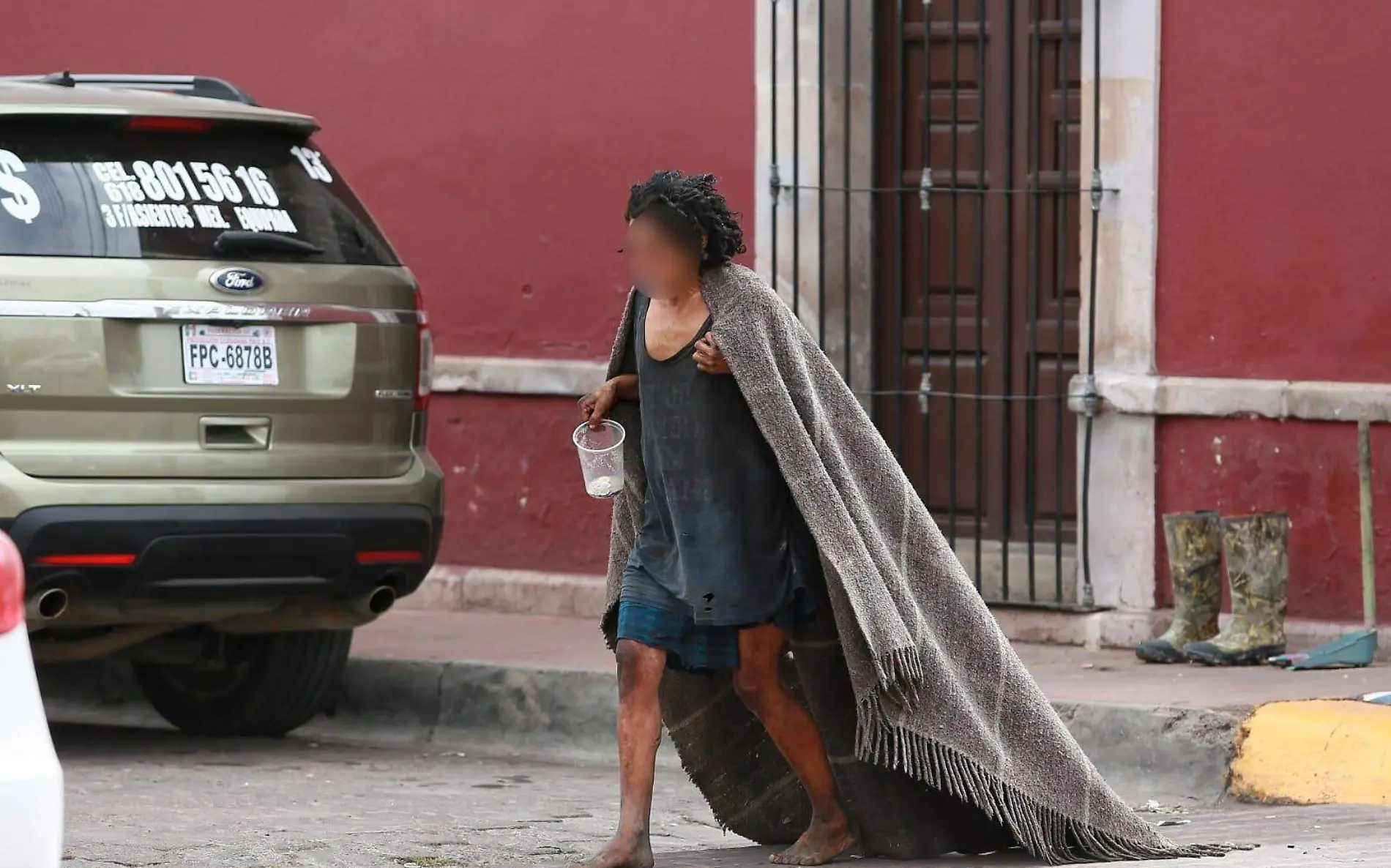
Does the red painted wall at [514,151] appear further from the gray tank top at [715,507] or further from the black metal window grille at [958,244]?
the gray tank top at [715,507]

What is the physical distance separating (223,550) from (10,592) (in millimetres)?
3353

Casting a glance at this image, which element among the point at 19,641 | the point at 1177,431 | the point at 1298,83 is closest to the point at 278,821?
the point at 19,641

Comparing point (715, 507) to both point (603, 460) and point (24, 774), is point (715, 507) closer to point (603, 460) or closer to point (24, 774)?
point (603, 460)

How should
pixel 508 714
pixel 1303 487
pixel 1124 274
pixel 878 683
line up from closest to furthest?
pixel 878 683 < pixel 508 714 < pixel 1303 487 < pixel 1124 274

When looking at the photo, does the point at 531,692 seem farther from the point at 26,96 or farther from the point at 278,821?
the point at 26,96

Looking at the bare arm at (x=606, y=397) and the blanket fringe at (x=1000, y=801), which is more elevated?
the bare arm at (x=606, y=397)

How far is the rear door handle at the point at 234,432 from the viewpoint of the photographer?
7410mm

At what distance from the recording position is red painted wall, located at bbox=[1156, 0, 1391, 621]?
8820 millimetres

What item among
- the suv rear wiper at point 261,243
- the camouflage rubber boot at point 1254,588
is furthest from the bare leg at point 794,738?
the camouflage rubber boot at point 1254,588

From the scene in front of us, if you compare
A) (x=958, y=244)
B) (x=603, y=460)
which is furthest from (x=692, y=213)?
(x=958, y=244)

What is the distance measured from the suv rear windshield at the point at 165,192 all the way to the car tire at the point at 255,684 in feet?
4.29

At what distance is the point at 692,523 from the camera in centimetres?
582

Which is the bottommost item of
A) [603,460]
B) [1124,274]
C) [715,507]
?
[715,507]

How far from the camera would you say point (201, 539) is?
7297mm
